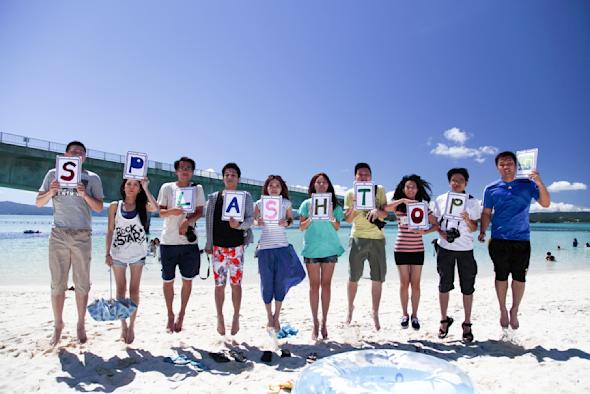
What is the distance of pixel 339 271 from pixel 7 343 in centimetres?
1207

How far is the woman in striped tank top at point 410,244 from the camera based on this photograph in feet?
17.1

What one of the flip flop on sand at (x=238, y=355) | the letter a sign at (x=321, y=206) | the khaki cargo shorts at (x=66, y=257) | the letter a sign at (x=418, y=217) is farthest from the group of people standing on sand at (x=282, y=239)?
the flip flop on sand at (x=238, y=355)

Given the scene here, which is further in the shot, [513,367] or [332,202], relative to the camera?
[332,202]

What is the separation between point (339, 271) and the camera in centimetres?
1516

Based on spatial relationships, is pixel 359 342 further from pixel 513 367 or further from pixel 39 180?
pixel 39 180

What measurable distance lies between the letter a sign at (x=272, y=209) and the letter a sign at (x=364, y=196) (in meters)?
1.16

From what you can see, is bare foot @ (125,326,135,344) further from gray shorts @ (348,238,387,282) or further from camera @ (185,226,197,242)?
gray shorts @ (348,238,387,282)

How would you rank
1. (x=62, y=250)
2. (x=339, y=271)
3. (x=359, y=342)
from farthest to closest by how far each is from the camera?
1. (x=339, y=271)
2. (x=359, y=342)
3. (x=62, y=250)

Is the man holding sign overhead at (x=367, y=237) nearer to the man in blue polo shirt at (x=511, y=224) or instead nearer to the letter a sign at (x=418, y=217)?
the letter a sign at (x=418, y=217)

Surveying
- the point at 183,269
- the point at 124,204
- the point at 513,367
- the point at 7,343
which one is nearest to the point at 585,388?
the point at 513,367

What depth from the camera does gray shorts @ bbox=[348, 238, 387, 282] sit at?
5.31 metres

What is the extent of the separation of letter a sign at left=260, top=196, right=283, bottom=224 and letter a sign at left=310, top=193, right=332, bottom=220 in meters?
0.48

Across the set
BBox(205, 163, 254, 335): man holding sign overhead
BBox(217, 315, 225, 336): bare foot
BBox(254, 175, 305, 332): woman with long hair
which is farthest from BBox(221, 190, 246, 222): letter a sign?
BBox(217, 315, 225, 336): bare foot

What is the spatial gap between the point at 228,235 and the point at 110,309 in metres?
1.79
